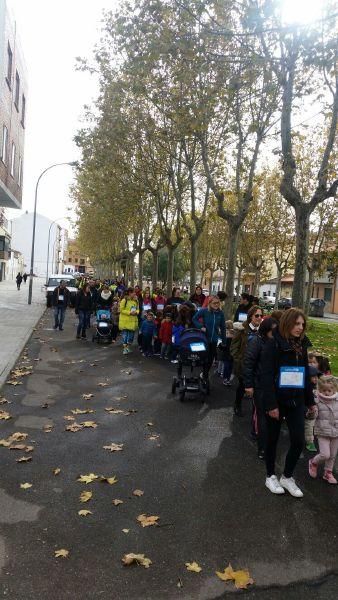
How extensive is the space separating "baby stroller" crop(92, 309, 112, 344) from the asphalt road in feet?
25.4

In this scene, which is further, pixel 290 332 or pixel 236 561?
pixel 290 332

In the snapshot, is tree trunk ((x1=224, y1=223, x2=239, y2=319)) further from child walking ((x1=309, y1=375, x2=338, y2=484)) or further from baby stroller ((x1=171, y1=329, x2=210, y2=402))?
child walking ((x1=309, y1=375, x2=338, y2=484))

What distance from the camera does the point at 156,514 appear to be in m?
4.36

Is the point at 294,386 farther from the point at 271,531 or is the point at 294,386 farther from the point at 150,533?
the point at 150,533

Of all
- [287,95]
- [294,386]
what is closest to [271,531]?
[294,386]

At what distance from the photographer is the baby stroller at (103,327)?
15.5m

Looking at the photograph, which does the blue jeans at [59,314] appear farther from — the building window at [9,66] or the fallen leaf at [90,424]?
the fallen leaf at [90,424]

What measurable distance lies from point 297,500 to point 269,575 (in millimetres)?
1368

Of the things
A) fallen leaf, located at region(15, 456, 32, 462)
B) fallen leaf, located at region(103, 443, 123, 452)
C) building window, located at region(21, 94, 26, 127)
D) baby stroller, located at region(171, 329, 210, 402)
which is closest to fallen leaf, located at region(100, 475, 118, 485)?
fallen leaf, located at region(103, 443, 123, 452)

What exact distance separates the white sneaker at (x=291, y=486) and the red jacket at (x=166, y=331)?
25.2ft

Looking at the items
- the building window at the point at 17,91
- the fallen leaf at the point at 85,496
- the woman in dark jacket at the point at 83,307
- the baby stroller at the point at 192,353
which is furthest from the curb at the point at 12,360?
the building window at the point at 17,91

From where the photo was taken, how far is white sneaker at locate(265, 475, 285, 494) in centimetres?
490

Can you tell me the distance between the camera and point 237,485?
5.06m

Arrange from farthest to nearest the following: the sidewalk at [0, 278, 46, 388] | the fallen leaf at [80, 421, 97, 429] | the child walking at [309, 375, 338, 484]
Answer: the sidewalk at [0, 278, 46, 388] < the fallen leaf at [80, 421, 97, 429] < the child walking at [309, 375, 338, 484]
